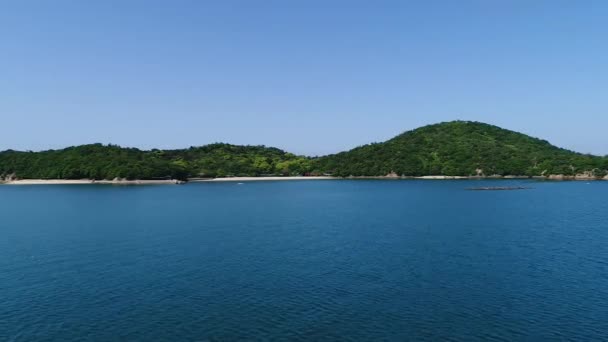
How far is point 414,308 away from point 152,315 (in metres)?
21.2

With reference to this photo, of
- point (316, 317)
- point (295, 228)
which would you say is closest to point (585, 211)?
point (295, 228)

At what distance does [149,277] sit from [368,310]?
78.4ft

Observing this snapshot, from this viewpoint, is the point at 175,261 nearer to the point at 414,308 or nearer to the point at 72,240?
the point at 72,240

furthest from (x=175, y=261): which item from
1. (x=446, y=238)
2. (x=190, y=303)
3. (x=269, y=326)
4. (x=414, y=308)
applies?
(x=446, y=238)

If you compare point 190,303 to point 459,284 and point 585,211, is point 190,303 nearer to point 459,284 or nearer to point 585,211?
point 459,284

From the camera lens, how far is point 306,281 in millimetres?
44188

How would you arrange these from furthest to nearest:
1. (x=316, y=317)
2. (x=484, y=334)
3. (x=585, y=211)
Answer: (x=585, y=211) → (x=316, y=317) → (x=484, y=334)

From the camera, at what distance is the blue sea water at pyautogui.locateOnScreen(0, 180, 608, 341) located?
32.2 meters

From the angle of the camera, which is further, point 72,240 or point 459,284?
point 72,240

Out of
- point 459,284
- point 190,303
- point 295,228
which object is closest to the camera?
point 190,303

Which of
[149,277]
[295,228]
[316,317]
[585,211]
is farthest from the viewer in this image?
[585,211]

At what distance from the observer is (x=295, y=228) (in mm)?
80812

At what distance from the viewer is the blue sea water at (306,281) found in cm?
3225

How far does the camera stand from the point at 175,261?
176 ft
